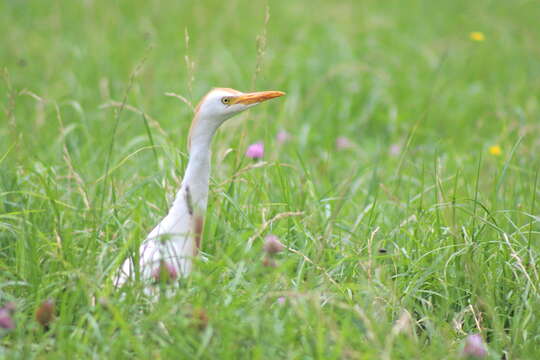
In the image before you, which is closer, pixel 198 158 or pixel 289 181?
pixel 198 158

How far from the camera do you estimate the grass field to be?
2.15m

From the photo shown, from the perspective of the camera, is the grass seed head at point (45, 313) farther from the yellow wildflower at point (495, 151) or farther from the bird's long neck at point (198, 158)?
the yellow wildflower at point (495, 151)

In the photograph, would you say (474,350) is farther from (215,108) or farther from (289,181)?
(289,181)

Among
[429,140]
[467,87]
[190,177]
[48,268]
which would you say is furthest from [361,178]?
[467,87]

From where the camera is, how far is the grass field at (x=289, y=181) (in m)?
2.15

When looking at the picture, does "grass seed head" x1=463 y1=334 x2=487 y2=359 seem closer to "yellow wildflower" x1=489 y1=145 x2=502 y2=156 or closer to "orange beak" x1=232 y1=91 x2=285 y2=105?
"orange beak" x1=232 y1=91 x2=285 y2=105

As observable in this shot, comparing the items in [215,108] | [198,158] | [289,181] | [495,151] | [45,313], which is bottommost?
[495,151]

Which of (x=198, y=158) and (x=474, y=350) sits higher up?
(x=198, y=158)

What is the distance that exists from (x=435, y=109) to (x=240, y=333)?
360 cm

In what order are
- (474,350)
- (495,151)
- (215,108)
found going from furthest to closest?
1. (495,151)
2. (215,108)
3. (474,350)

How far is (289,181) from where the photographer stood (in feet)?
10.7

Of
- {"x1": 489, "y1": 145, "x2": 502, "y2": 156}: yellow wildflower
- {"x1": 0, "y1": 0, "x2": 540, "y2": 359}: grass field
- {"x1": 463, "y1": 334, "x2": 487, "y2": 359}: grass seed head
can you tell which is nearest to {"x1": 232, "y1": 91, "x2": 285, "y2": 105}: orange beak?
{"x1": 0, "y1": 0, "x2": 540, "y2": 359}: grass field

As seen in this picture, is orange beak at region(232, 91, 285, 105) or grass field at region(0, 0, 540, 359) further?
orange beak at region(232, 91, 285, 105)

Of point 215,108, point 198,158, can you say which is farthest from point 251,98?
point 198,158
